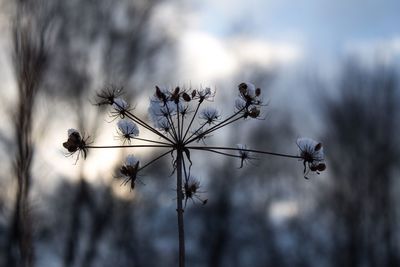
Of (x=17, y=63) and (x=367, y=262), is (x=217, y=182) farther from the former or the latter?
(x=17, y=63)

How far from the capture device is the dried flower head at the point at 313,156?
112 inches

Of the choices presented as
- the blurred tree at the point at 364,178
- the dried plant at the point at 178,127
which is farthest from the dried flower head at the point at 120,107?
the blurred tree at the point at 364,178

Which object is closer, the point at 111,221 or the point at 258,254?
the point at 111,221

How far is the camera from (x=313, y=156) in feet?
9.39

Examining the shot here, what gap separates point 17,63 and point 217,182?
2144 cm

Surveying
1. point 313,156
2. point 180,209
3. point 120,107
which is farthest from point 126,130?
point 313,156

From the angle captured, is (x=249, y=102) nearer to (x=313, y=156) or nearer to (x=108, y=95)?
(x=313, y=156)

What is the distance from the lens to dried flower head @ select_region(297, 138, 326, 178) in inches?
112

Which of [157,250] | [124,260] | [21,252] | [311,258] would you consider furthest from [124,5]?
[311,258]

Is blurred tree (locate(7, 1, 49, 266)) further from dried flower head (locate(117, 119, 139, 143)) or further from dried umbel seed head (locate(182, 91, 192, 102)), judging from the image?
dried umbel seed head (locate(182, 91, 192, 102))

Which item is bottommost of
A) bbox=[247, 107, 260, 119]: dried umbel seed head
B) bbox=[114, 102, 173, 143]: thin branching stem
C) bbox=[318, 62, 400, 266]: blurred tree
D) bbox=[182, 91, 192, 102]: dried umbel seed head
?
bbox=[114, 102, 173, 143]: thin branching stem

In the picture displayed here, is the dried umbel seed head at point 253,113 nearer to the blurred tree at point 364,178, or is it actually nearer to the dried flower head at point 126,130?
the dried flower head at point 126,130

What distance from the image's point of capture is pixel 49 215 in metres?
17.6

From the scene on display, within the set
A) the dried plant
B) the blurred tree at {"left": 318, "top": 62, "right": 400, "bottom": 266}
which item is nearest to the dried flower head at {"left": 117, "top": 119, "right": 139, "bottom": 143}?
the dried plant
